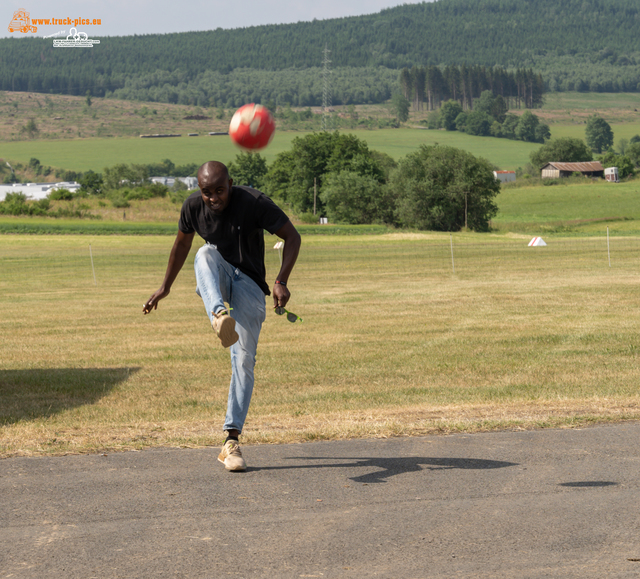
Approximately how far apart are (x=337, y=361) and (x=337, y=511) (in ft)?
25.9

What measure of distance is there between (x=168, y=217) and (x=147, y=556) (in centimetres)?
8916

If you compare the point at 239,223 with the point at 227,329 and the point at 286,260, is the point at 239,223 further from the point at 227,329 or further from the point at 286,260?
the point at 227,329

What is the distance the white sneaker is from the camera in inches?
214

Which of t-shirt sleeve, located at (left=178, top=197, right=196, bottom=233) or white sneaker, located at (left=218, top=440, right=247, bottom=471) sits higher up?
t-shirt sleeve, located at (left=178, top=197, right=196, bottom=233)

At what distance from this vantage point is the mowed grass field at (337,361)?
7215 mm

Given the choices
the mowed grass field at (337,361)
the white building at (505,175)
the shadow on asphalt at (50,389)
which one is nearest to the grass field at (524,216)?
the white building at (505,175)

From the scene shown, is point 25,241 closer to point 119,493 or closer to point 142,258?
point 142,258

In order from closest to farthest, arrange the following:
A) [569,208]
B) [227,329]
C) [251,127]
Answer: [227,329], [251,127], [569,208]

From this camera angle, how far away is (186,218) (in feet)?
19.0

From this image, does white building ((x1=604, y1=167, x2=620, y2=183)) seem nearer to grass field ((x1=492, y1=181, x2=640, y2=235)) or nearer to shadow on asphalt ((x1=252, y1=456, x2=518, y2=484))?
grass field ((x1=492, y1=181, x2=640, y2=235))

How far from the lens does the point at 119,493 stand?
499 centimetres

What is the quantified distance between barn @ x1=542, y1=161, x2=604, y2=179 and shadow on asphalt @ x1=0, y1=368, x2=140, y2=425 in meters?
161

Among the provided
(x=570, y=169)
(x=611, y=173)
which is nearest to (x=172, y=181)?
(x=570, y=169)

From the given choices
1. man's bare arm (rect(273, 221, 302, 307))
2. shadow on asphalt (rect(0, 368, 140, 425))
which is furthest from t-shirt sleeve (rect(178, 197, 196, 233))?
shadow on asphalt (rect(0, 368, 140, 425))
